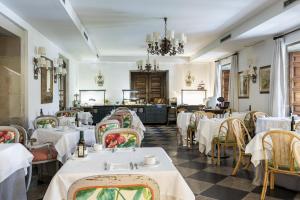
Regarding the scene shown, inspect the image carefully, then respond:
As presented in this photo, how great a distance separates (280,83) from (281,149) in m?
4.17

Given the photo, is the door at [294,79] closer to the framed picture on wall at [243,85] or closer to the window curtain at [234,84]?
the framed picture on wall at [243,85]

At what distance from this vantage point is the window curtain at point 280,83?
7043 mm

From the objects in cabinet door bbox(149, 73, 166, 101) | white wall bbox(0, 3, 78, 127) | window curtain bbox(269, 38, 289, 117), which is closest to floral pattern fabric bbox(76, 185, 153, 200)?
white wall bbox(0, 3, 78, 127)

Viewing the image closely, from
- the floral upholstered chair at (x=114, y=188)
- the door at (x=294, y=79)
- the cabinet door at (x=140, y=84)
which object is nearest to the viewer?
the floral upholstered chair at (x=114, y=188)

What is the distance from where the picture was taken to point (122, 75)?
43.0 ft

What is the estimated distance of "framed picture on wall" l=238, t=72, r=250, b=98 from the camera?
29.6 feet

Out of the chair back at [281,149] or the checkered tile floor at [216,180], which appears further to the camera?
the checkered tile floor at [216,180]

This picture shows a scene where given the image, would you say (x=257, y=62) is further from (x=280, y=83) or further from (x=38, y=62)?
(x=38, y=62)

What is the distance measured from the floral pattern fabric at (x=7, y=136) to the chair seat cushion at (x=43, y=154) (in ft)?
1.72

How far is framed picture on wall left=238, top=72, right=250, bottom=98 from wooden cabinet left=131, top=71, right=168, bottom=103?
15.0 ft

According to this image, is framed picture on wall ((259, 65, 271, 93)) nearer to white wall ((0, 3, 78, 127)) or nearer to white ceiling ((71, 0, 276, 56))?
white ceiling ((71, 0, 276, 56))

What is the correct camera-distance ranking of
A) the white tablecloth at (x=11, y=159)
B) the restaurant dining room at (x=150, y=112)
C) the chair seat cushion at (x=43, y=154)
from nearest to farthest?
the restaurant dining room at (x=150, y=112) < the white tablecloth at (x=11, y=159) < the chair seat cushion at (x=43, y=154)

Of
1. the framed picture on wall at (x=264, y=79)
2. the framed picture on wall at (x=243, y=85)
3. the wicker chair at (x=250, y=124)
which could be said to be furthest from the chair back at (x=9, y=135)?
the framed picture on wall at (x=243, y=85)

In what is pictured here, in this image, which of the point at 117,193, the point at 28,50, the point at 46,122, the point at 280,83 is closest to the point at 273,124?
the point at 280,83
